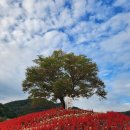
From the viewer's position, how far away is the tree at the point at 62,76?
59.3m

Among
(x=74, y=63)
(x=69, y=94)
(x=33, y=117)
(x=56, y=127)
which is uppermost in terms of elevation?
(x=74, y=63)

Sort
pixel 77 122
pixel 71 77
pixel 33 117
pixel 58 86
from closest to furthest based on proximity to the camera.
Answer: pixel 77 122 → pixel 33 117 → pixel 58 86 → pixel 71 77

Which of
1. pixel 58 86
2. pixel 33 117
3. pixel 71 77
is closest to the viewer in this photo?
pixel 33 117

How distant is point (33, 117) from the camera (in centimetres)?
2928

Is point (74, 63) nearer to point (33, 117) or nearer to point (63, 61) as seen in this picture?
point (63, 61)

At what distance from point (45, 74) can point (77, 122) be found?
40937 mm

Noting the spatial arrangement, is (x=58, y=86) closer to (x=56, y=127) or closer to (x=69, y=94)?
(x=69, y=94)

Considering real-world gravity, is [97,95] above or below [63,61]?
below

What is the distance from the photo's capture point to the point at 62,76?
59.6 m

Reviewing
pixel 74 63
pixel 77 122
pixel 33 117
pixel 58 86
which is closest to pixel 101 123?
pixel 77 122

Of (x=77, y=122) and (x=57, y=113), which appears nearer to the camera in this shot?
(x=77, y=122)

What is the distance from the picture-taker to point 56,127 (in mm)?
19172

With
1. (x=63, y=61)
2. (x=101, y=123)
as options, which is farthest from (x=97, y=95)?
(x=101, y=123)

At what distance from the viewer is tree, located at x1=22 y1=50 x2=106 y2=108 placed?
59.3 metres
